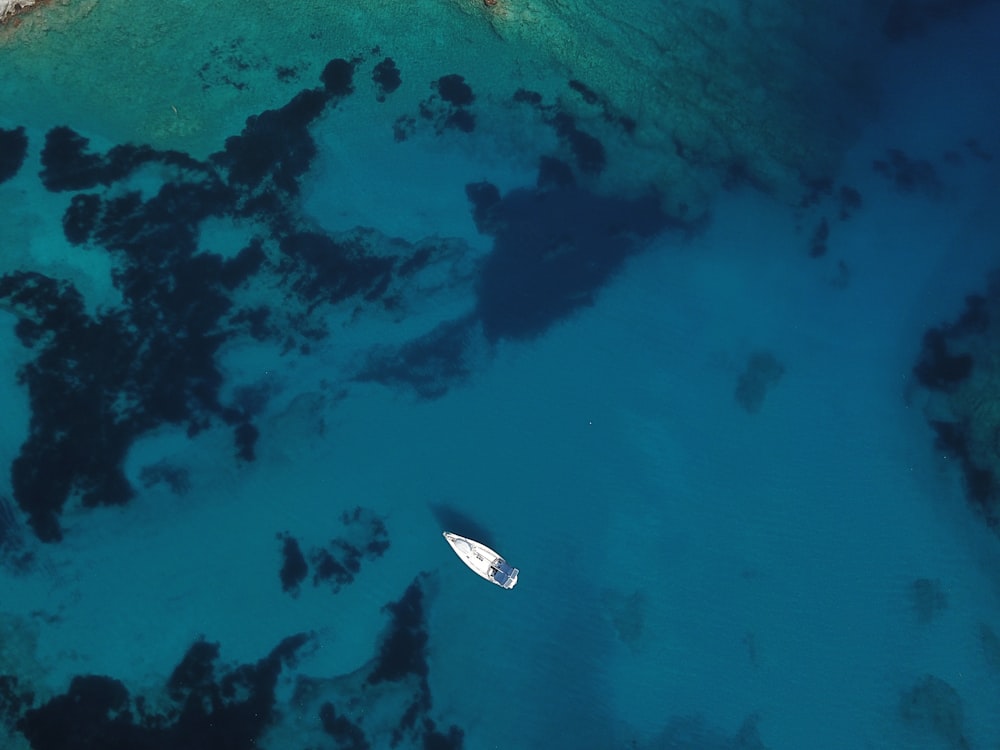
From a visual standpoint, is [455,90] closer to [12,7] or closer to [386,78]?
[386,78]

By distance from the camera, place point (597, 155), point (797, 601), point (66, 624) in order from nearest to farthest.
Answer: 1. point (66, 624)
2. point (797, 601)
3. point (597, 155)

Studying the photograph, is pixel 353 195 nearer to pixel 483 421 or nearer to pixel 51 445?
pixel 483 421

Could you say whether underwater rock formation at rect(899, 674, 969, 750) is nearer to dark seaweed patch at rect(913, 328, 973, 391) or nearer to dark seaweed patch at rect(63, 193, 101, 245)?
dark seaweed patch at rect(913, 328, 973, 391)

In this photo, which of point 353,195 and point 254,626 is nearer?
point 254,626

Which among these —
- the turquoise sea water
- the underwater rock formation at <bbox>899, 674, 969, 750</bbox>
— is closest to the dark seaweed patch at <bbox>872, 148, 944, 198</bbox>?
the turquoise sea water

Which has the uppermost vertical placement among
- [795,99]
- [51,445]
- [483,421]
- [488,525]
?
[795,99]

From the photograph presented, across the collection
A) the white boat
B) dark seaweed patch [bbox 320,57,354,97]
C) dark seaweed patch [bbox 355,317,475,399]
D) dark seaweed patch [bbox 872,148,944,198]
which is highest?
dark seaweed patch [bbox 872,148,944,198]

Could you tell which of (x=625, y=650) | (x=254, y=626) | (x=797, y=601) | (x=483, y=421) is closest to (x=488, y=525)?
(x=483, y=421)

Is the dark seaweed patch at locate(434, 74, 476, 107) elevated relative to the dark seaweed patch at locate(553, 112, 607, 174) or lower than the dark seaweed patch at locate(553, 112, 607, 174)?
lower
